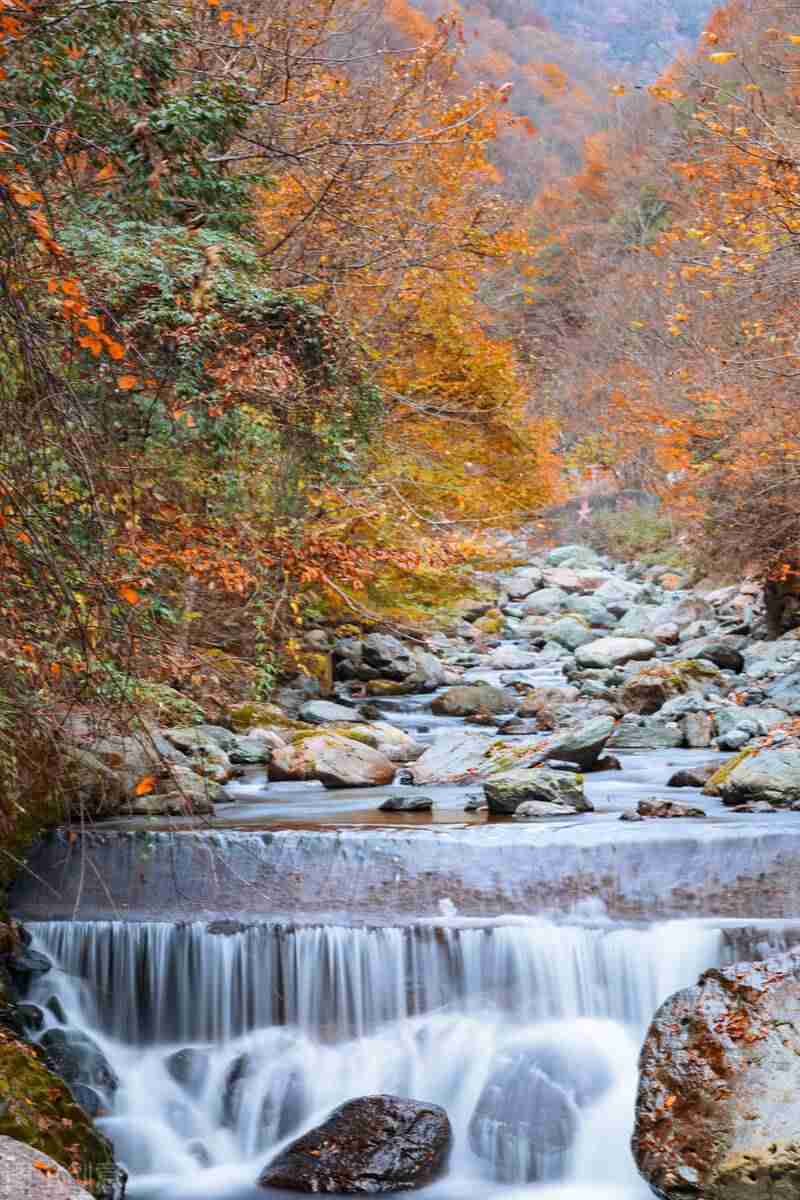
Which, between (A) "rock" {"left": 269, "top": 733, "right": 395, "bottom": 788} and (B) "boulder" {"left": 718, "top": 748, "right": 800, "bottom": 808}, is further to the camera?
(A) "rock" {"left": 269, "top": 733, "right": 395, "bottom": 788}

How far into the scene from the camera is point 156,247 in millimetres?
7727

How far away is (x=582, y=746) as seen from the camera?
10148 mm

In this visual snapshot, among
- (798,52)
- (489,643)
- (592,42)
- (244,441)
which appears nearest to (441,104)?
(798,52)

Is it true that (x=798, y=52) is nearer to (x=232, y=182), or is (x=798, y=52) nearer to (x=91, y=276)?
(x=232, y=182)

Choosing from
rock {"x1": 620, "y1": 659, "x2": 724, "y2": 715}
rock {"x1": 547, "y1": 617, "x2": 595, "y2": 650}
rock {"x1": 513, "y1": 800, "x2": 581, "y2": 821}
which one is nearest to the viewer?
rock {"x1": 513, "y1": 800, "x2": 581, "y2": 821}

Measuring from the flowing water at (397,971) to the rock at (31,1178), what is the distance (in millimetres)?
1786

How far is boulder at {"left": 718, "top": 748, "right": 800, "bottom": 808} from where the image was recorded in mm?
8422

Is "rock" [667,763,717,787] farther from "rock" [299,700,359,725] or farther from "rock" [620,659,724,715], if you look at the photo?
"rock" [299,700,359,725]

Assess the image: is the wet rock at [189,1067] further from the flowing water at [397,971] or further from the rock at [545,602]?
the rock at [545,602]

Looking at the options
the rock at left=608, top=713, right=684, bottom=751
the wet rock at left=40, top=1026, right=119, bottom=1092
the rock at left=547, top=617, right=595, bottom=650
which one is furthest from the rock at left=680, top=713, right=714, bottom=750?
the rock at left=547, top=617, right=595, bottom=650

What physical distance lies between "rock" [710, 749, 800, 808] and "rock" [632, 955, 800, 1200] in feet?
8.94

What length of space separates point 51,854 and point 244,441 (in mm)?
3180

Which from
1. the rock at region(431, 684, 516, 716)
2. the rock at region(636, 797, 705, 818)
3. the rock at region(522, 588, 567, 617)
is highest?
the rock at region(522, 588, 567, 617)

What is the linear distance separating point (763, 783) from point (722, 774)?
0.75 m
